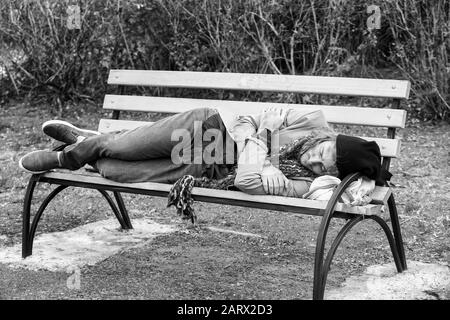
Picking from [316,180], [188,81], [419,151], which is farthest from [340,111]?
[419,151]

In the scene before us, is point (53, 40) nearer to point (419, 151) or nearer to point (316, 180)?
point (419, 151)

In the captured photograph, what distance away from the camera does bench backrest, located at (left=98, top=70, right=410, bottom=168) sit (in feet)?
12.9

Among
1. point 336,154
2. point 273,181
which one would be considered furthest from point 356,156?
point 273,181

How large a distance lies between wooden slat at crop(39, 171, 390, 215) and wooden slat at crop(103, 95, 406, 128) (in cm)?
49

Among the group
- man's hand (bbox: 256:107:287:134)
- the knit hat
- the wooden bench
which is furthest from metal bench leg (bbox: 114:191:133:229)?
the knit hat

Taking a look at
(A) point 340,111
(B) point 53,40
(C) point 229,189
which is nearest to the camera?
(C) point 229,189

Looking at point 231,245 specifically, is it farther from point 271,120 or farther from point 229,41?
point 229,41

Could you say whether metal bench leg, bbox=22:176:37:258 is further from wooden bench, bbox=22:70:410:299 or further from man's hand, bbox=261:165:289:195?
man's hand, bbox=261:165:289:195

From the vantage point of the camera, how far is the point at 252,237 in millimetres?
4590

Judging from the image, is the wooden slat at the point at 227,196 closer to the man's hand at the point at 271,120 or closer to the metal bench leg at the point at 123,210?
the man's hand at the point at 271,120

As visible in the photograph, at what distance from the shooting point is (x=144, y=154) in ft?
12.5

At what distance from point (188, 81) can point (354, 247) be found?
1.50 metres

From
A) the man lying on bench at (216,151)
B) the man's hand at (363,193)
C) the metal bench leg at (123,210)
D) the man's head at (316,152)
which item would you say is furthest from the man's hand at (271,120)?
the metal bench leg at (123,210)

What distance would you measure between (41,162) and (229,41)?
3172 mm
